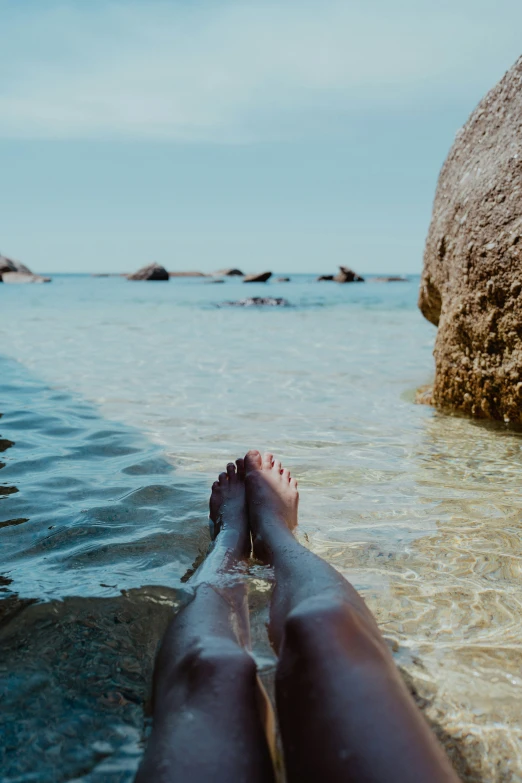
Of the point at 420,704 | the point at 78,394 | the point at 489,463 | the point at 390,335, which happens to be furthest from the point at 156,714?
the point at 390,335

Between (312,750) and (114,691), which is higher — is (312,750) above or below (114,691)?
above

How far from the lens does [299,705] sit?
119 cm

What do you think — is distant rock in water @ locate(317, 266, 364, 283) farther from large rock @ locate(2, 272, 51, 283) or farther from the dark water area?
the dark water area

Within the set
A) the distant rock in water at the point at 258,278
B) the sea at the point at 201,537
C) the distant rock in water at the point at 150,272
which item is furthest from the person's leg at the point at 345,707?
the distant rock in water at the point at 150,272

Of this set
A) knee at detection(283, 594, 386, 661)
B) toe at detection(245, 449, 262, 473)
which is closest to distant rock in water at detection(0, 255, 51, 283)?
toe at detection(245, 449, 262, 473)

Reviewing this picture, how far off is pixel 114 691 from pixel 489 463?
2.63 m

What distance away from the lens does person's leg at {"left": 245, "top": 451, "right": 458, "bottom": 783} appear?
1.05 metres

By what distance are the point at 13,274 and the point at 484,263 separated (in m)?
42.2

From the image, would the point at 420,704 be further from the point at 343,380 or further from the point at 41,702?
the point at 343,380

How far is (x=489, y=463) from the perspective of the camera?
3.62 metres

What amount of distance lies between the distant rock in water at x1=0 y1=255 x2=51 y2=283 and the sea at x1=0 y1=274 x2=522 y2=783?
38.3m

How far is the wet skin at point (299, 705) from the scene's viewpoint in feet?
3.52

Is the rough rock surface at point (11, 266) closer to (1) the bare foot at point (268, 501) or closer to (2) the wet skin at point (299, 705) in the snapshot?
(1) the bare foot at point (268, 501)

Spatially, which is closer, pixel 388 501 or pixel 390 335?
pixel 388 501
